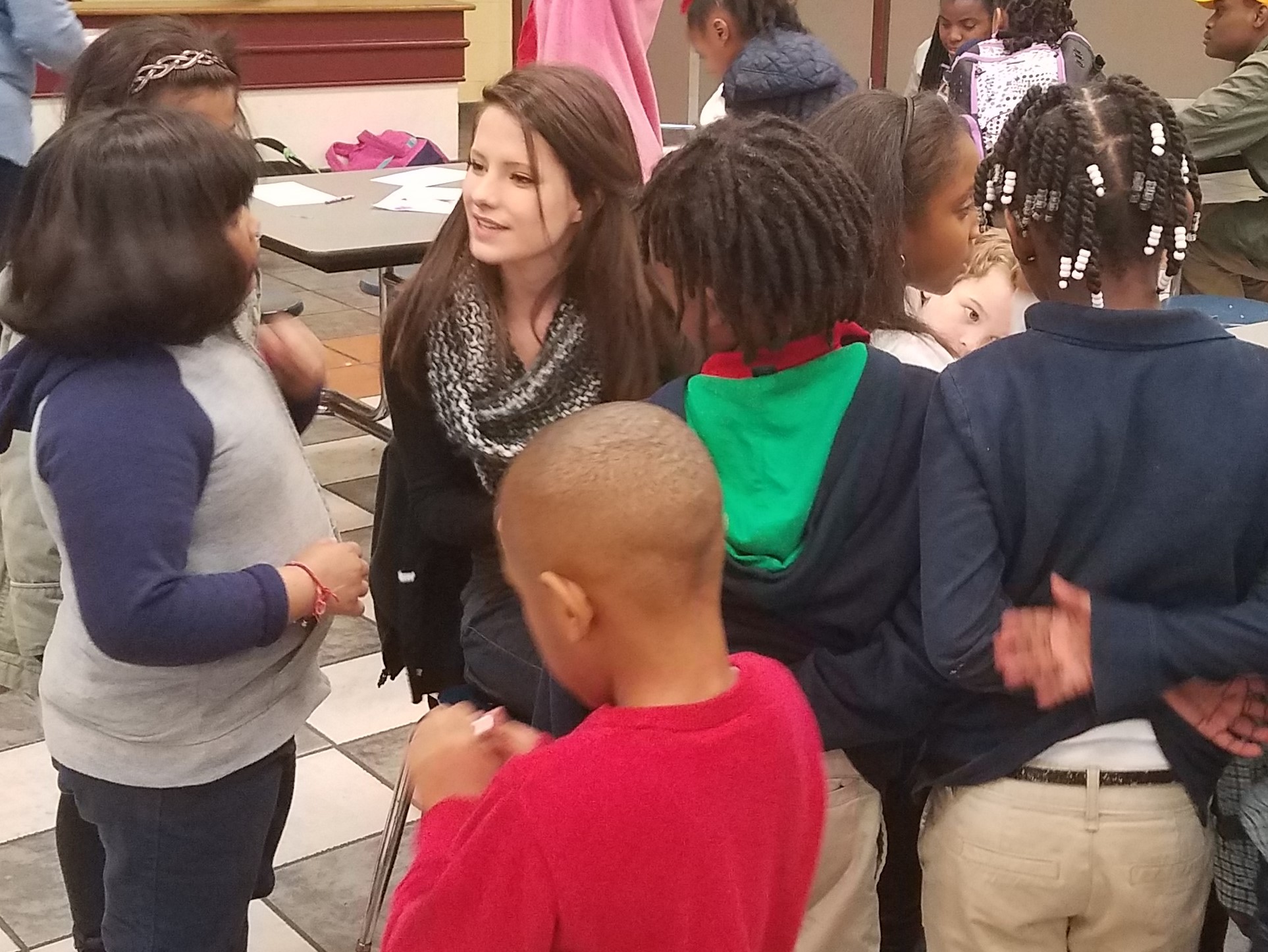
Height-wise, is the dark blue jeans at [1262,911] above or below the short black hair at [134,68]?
below

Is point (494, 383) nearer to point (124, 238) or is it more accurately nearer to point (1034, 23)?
point (124, 238)

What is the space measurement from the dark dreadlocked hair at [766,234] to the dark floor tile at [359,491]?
2.56 m

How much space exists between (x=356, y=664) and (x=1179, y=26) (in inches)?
263

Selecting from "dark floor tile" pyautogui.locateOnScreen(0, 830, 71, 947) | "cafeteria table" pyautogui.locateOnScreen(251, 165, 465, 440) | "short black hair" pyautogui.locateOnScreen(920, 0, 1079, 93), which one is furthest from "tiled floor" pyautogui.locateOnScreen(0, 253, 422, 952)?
"short black hair" pyautogui.locateOnScreen(920, 0, 1079, 93)

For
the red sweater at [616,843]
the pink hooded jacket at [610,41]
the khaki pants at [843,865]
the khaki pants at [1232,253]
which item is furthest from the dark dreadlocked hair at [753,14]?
the red sweater at [616,843]

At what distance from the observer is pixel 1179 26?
789 centimetres

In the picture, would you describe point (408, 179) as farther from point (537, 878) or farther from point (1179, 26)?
point (1179, 26)

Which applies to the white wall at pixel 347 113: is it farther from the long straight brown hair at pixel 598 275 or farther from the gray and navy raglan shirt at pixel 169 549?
the gray and navy raglan shirt at pixel 169 549

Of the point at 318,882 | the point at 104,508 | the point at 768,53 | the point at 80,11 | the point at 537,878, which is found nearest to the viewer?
the point at 537,878

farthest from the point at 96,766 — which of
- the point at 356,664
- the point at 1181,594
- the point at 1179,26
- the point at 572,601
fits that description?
the point at 1179,26

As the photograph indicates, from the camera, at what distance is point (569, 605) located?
986mm

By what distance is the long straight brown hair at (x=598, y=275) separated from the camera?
184 centimetres

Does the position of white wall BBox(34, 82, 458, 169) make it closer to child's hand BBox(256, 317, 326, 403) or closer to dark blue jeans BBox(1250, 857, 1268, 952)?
child's hand BBox(256, 317, 326, 403)

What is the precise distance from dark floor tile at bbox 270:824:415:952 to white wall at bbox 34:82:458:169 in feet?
16.1
